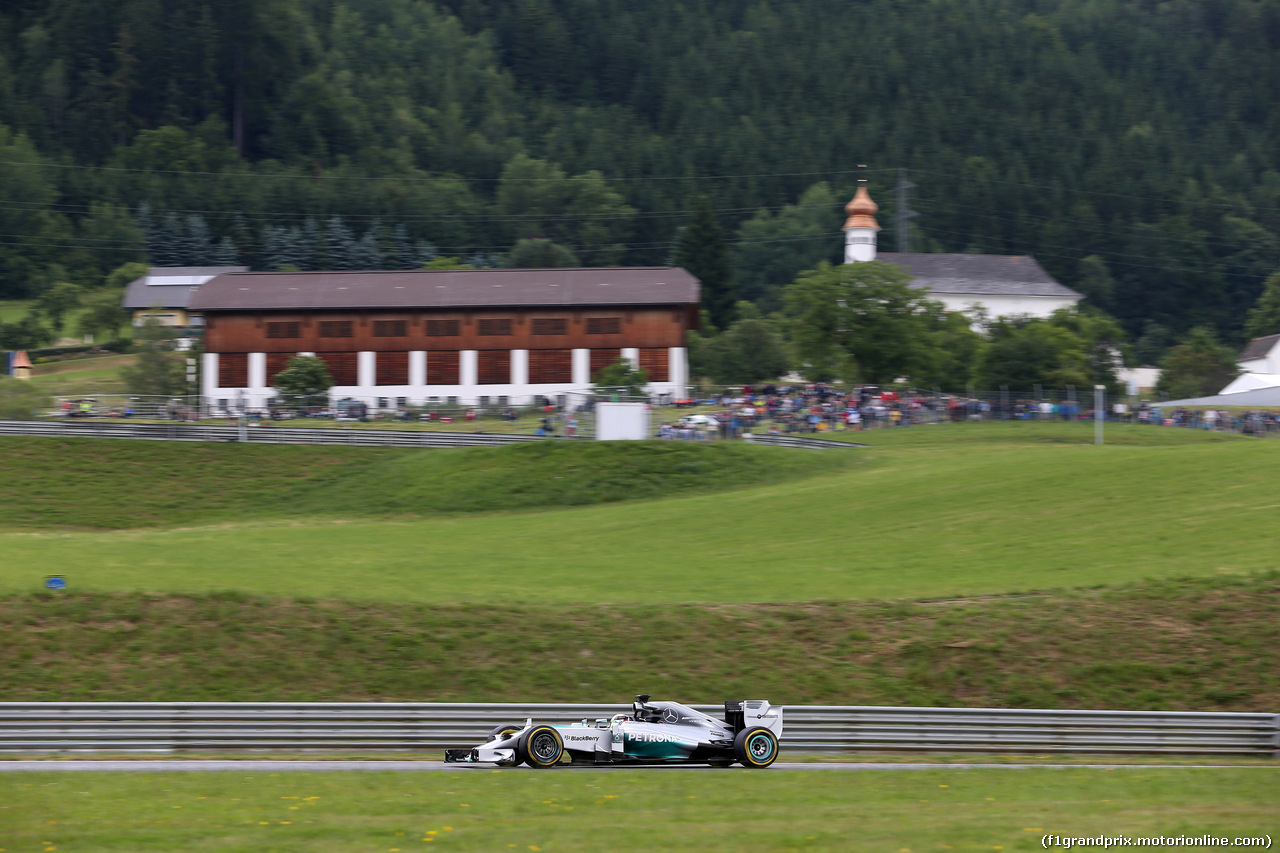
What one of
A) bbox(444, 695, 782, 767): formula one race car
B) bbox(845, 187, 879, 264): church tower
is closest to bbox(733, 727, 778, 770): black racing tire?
bbox(444, 695, 782, 767): formula one race car

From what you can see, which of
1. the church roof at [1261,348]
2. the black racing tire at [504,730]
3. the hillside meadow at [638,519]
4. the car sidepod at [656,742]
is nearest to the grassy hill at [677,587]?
the hillside meadow at [638,519]

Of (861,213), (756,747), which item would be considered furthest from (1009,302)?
(756,747)

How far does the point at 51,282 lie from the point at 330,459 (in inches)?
4436

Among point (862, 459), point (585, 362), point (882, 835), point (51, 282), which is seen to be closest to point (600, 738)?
point (882, 835)

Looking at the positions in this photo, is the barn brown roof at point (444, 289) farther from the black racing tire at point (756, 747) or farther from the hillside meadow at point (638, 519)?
the black racing tire at point (756, 747)

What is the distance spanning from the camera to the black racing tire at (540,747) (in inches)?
693

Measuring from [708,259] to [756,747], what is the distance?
122 m

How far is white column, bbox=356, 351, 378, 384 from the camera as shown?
92.3 meters

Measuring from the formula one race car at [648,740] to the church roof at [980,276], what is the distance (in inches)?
5307

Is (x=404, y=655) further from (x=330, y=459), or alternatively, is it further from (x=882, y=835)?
(x=330, y=459)

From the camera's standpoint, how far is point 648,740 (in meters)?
17.8

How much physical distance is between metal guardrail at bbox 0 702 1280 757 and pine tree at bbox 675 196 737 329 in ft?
381

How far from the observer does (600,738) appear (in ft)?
58.5

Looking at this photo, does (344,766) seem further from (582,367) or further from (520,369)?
(520,369)
